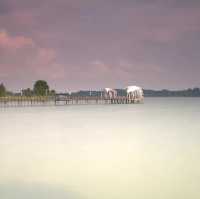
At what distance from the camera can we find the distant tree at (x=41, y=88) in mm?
43875

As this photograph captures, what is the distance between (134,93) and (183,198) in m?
38.2

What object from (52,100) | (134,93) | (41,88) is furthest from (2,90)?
(134,93)

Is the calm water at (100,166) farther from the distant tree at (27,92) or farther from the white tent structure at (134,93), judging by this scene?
the distant tree at (27,92)

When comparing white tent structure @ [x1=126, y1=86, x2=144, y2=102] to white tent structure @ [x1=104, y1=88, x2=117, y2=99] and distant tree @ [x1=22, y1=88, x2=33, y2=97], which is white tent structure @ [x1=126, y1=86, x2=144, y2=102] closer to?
white tent structure @ [x1=104, y1=88, x2=117, y2=99]

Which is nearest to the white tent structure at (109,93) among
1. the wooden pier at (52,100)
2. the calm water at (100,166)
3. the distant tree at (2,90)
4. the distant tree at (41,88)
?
the wooden pier at (52,100)

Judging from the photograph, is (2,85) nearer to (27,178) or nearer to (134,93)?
(134,93)

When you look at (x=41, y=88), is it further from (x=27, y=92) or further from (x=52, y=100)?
(x=52, y=100)

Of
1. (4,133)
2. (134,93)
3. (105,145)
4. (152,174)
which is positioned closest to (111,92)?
(134,93)

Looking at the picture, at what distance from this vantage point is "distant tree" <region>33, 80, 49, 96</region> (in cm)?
4388

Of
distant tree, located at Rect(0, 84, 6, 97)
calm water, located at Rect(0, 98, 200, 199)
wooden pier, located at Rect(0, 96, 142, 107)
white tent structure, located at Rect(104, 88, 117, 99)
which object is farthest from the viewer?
white tent structure, located at Rect(104, 88, 117, 99)

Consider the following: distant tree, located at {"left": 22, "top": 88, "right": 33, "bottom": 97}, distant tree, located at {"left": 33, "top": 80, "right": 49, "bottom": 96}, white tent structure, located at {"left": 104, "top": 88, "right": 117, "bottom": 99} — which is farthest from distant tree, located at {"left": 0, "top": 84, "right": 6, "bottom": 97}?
white tent structure, located at {"left": 104, "top": 88, "right": 117, "bottom": 99}

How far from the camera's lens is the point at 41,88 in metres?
44.0

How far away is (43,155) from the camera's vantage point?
906 centimetres

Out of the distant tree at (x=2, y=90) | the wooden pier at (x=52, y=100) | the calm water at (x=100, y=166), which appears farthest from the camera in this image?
the distant tree at (x=2, y=90)
